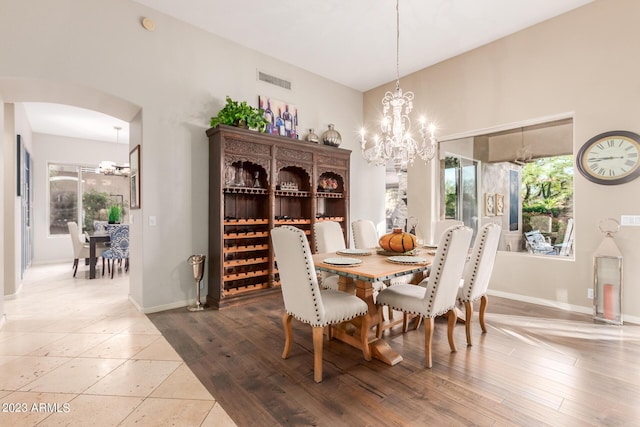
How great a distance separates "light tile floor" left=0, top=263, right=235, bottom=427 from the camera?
1743 millimetres

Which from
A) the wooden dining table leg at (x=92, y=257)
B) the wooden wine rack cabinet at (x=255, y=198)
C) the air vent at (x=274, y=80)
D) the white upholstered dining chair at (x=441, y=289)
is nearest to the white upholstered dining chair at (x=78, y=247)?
the wooden dining table leg at (x=92, y=257)

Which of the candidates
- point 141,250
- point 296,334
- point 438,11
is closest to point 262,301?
point 296,334

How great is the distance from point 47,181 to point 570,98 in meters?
9.83

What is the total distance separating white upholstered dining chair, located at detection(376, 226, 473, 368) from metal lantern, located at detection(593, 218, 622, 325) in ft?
6.67

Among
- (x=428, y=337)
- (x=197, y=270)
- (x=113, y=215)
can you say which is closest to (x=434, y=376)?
(x=428, y=337)

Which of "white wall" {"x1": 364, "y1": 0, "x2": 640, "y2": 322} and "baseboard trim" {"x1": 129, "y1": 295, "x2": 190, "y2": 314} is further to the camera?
"baseboard trim" {"x1": 129, "y1": 295, "x2": 190, "y2": 314}

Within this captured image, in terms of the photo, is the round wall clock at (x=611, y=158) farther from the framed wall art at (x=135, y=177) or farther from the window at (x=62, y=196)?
the window at (x=62, y=196)

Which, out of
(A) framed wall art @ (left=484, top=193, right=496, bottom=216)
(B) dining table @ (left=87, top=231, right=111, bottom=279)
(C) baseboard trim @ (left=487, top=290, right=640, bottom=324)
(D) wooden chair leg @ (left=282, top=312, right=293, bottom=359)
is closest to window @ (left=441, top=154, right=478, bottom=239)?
(A) framed wall art @ (left=484, top=193, right=496, bottom=216)

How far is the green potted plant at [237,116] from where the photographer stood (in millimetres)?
3719

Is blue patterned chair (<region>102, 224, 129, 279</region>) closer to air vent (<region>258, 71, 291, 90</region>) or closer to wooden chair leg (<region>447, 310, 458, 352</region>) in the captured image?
air vent (<region>258, 71, 291, 90</region>)

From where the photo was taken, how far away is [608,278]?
3229 mm

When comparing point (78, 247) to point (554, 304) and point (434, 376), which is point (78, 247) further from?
point (554, 304)

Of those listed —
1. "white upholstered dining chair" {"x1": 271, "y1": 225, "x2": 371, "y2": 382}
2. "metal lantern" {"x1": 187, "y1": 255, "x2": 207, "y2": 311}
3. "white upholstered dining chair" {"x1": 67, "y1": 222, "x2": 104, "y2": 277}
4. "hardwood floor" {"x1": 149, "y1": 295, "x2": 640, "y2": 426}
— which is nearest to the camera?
"hardwood floor" {"x1": 149, "y1": 295, "x2": 640, "y2": 426}

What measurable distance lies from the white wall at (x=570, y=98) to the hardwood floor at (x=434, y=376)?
2.21 ft
